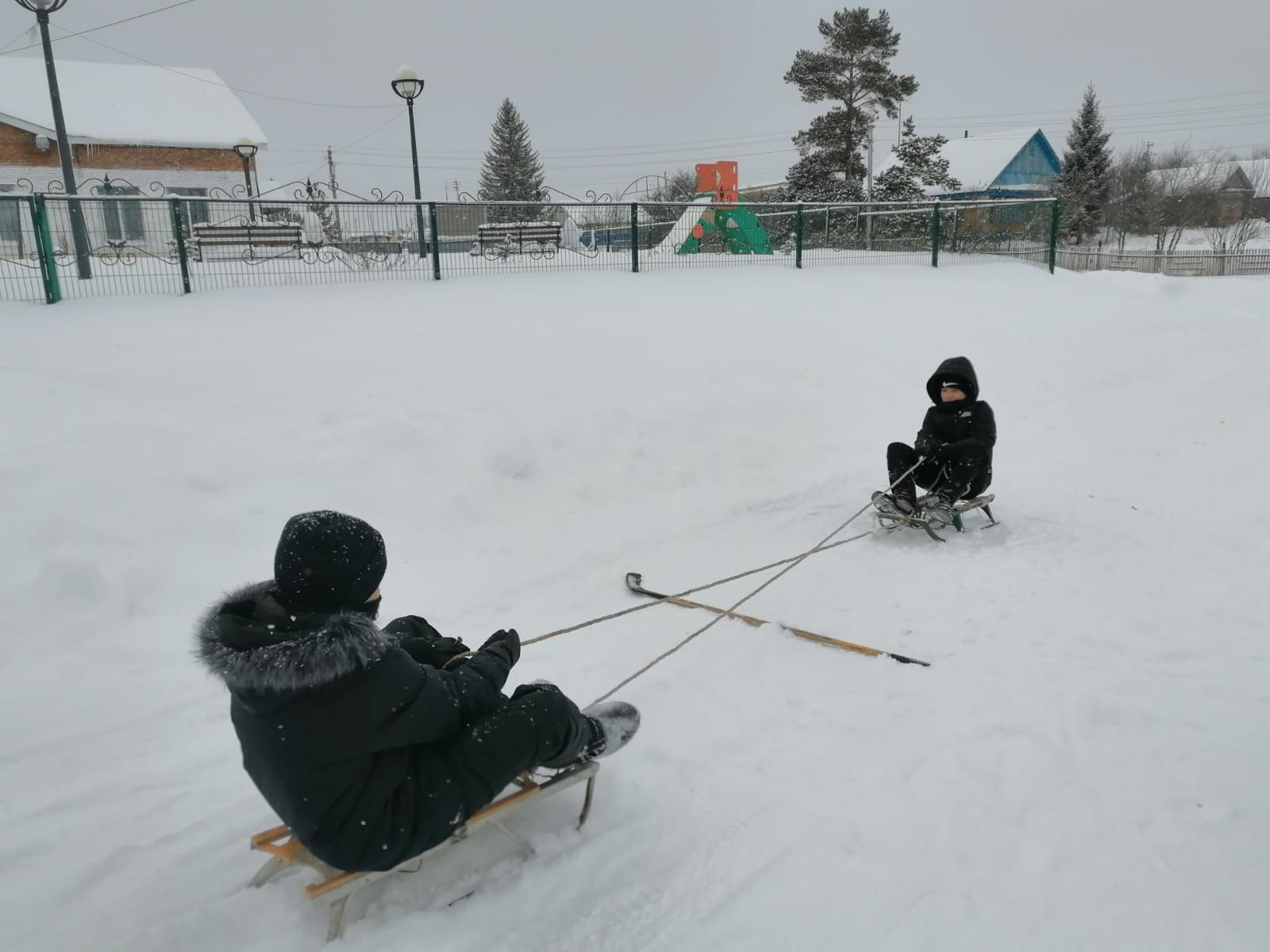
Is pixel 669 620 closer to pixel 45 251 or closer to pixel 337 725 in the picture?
pixel 337 725

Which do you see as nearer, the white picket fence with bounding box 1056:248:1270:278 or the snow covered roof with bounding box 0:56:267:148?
the snow covered roof with bounding box 0:56:267:148

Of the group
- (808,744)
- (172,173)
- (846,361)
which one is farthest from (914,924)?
(172,173)

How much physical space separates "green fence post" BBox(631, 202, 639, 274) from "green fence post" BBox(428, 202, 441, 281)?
317 centimetres

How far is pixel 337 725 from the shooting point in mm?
2230

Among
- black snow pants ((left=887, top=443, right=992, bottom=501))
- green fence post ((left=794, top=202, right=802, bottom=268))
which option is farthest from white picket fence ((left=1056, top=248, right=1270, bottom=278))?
black snow pants ((left=887, top=443, right=992, bottom=501))

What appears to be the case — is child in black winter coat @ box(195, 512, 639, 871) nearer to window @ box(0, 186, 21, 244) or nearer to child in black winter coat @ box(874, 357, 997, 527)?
child in black winter coat @ box(874, 357, 997, 527)

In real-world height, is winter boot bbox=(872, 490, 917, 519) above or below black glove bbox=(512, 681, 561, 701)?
below

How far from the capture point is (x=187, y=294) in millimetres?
10656

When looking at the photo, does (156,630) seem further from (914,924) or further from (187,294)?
(187,294)

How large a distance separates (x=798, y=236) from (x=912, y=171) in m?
18.6

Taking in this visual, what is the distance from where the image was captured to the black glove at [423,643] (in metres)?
3.23

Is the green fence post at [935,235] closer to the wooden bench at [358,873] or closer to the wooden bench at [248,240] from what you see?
the wooden bench at [248,240]

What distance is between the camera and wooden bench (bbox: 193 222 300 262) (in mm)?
12016

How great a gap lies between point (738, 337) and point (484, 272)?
4.86 metres
